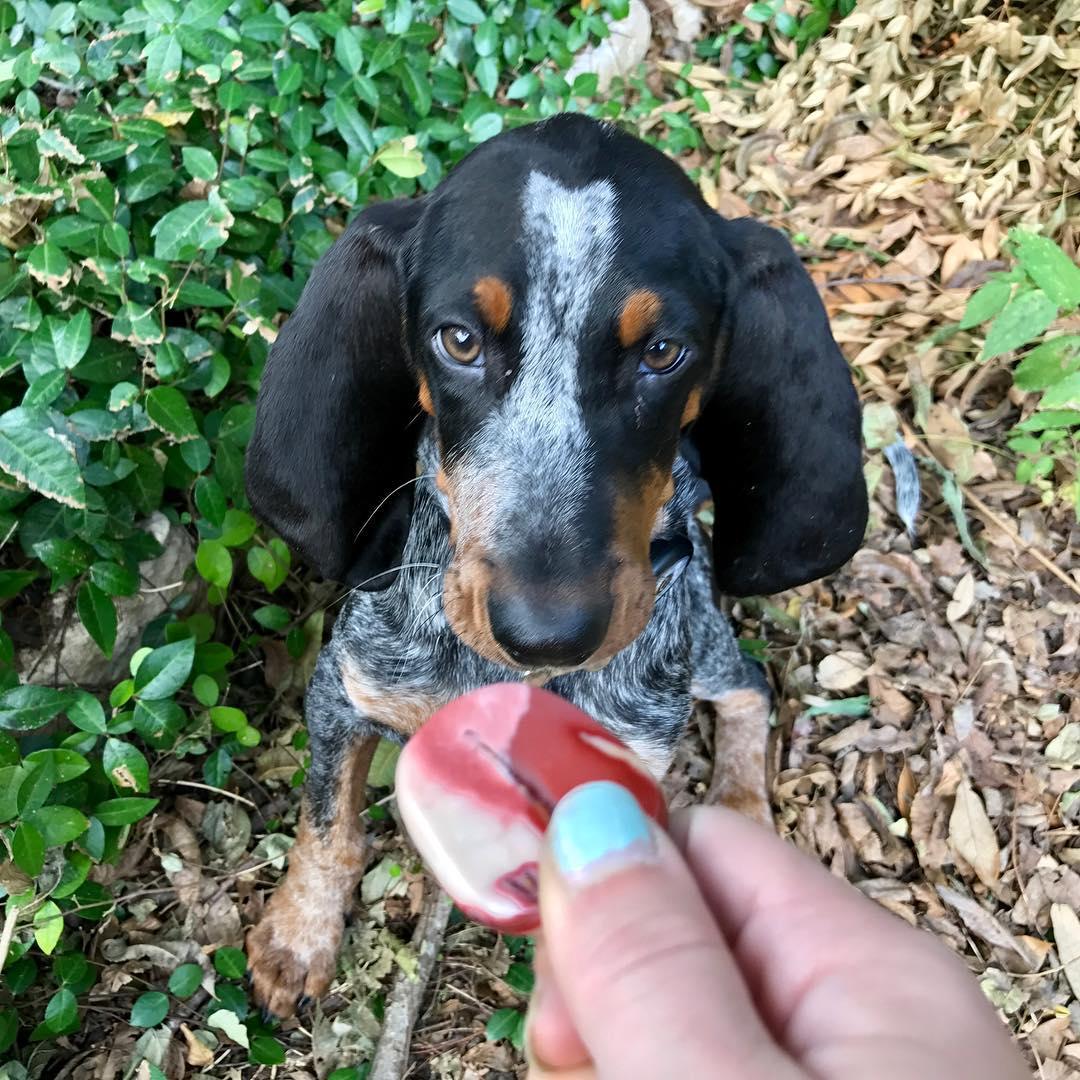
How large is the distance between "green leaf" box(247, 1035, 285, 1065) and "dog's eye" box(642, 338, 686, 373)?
7.80ft

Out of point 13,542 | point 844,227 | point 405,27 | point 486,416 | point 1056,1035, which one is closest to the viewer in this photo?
point 486,416

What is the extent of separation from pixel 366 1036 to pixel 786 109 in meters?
4.93

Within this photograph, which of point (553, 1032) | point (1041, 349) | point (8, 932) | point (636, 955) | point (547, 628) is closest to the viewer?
point (636, 955)

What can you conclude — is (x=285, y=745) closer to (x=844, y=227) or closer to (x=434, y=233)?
(x=434, y=233)

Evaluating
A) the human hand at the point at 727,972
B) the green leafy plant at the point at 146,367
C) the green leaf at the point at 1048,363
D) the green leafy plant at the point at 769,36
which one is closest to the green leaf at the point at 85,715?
the green leafy plant at the point at 146,367

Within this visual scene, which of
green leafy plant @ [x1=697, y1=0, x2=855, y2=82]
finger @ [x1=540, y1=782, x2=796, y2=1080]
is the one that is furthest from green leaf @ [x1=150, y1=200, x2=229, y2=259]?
green leafy plant @ [x1=697, y1=0, x2=855, y2=82]

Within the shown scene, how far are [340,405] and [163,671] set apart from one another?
971mm

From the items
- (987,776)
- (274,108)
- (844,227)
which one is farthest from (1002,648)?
(274,108)

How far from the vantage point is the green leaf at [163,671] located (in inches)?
117

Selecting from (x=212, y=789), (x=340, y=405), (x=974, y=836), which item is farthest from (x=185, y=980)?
(x=974, y=836)

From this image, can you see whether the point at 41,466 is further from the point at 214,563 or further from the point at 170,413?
the point at 214,563

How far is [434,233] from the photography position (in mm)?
2527

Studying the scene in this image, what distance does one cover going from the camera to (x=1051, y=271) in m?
3.86

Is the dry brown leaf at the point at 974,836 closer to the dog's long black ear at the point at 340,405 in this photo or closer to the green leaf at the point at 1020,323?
the green leaf at the point at 1020,323
